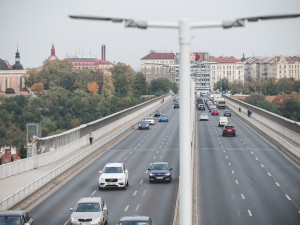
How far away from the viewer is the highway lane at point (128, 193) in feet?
101

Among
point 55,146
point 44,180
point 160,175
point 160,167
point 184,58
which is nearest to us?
point 184,58

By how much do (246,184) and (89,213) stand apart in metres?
16.5

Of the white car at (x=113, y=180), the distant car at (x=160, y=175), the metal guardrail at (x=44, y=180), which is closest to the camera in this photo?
the metal guardrail at (x=44, y=180)

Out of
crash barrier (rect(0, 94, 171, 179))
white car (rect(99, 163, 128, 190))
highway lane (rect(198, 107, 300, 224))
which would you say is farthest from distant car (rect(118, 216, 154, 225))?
crash barrier (rect(0, 94, 171, 179))

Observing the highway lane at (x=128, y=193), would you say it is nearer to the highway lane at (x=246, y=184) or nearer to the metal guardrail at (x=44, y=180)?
the metal guardrail at (x=44, y=180)

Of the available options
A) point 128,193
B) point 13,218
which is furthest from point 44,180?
point 13,218

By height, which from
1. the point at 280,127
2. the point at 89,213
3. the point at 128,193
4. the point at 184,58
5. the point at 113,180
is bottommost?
the point at 128,193

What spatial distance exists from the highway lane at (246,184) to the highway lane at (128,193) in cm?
212

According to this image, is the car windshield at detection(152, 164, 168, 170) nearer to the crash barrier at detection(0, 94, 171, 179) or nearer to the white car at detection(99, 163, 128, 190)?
the white car at detection(99, 163, 128, 190)

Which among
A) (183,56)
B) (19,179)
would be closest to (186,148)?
(183,56)

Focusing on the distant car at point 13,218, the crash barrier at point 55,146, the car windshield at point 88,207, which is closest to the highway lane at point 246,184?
the car windshield at point 88,207

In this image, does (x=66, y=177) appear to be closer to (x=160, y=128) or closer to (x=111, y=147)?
(x=111, y=147)

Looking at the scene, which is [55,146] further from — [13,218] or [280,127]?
[280,127]

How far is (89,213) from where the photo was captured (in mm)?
26672
